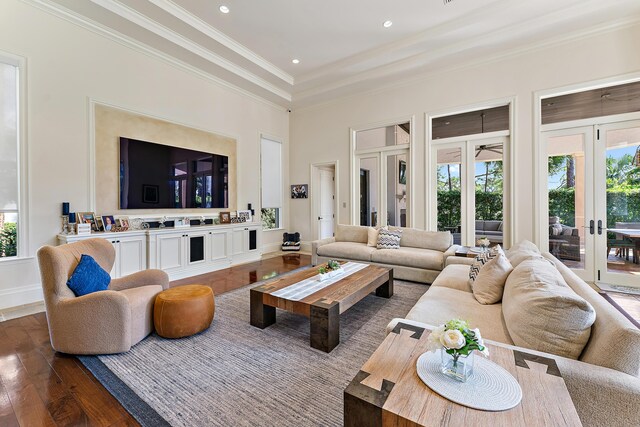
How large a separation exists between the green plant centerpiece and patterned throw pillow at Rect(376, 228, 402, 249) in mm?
3709

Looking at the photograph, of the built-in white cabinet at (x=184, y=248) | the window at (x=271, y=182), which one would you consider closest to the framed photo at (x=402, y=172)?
the window at (x=271, y=182)

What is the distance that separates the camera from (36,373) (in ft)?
6.65

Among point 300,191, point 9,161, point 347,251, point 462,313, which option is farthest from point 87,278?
point 300,191

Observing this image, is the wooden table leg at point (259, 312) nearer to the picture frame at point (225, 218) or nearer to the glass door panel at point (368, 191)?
the picture frame at point (225, 218)

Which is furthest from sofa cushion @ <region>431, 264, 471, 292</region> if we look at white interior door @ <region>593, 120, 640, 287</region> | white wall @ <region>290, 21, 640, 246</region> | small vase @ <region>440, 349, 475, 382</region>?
white interior door @ <region>593, 120, 640, 287</region>

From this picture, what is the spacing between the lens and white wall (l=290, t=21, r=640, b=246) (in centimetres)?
421

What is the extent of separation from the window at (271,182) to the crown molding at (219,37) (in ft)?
5.41

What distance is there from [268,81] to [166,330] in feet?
18.4

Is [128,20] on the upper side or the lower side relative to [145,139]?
upper

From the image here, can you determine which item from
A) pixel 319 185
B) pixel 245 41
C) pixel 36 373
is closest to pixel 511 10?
pixel 245 41

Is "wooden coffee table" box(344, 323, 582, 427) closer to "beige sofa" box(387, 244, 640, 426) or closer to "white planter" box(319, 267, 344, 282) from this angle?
"beige sofa" box(387, 244, 640, 426)

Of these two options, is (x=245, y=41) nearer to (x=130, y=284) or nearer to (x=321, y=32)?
(x=321, y=32)

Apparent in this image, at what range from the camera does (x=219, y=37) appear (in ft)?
15.4

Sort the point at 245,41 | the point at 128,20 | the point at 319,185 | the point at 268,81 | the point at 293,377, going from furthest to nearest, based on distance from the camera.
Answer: the point at 319,185 → the point at 268,81 → the point at 245,41 → the point at 128,20 → the point at 293,377
